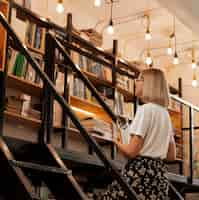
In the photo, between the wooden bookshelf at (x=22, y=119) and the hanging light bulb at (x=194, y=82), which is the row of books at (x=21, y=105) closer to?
the wooden bookshelf at (x=22, y=119)

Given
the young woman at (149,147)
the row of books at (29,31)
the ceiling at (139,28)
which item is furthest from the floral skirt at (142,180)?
the ceiling at (139,28)

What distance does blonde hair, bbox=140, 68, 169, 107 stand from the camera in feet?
8.46

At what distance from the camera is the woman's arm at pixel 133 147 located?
8.11ft

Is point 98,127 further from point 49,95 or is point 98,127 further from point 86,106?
point 49,95

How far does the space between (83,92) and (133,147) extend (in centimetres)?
252

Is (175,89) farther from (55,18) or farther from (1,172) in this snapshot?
(1,172)

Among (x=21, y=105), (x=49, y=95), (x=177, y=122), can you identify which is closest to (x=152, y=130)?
(x=49, y=95)

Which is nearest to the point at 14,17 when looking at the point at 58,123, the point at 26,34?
the point at 26,34

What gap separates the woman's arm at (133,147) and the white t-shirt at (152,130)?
1.0 inches

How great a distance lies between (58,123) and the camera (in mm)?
4520

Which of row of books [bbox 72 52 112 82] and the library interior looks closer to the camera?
the library interior

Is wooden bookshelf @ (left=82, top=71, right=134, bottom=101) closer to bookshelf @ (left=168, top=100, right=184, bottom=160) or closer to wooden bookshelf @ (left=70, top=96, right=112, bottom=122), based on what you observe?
wooden bookshelf @ (left=70, top=96, right=112, bottom=122)

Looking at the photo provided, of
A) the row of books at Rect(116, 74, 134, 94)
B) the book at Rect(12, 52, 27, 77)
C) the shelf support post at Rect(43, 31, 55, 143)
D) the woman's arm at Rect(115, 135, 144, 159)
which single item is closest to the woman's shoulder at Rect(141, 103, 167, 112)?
the woman's arm at Rect(115, 135, 144, 159)

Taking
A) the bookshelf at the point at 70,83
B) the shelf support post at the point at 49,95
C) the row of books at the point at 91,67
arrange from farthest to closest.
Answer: the row of books at the point at 91,67 < the bookshelf at the point at 70,83 < the shelf support post at the point at 49,95
